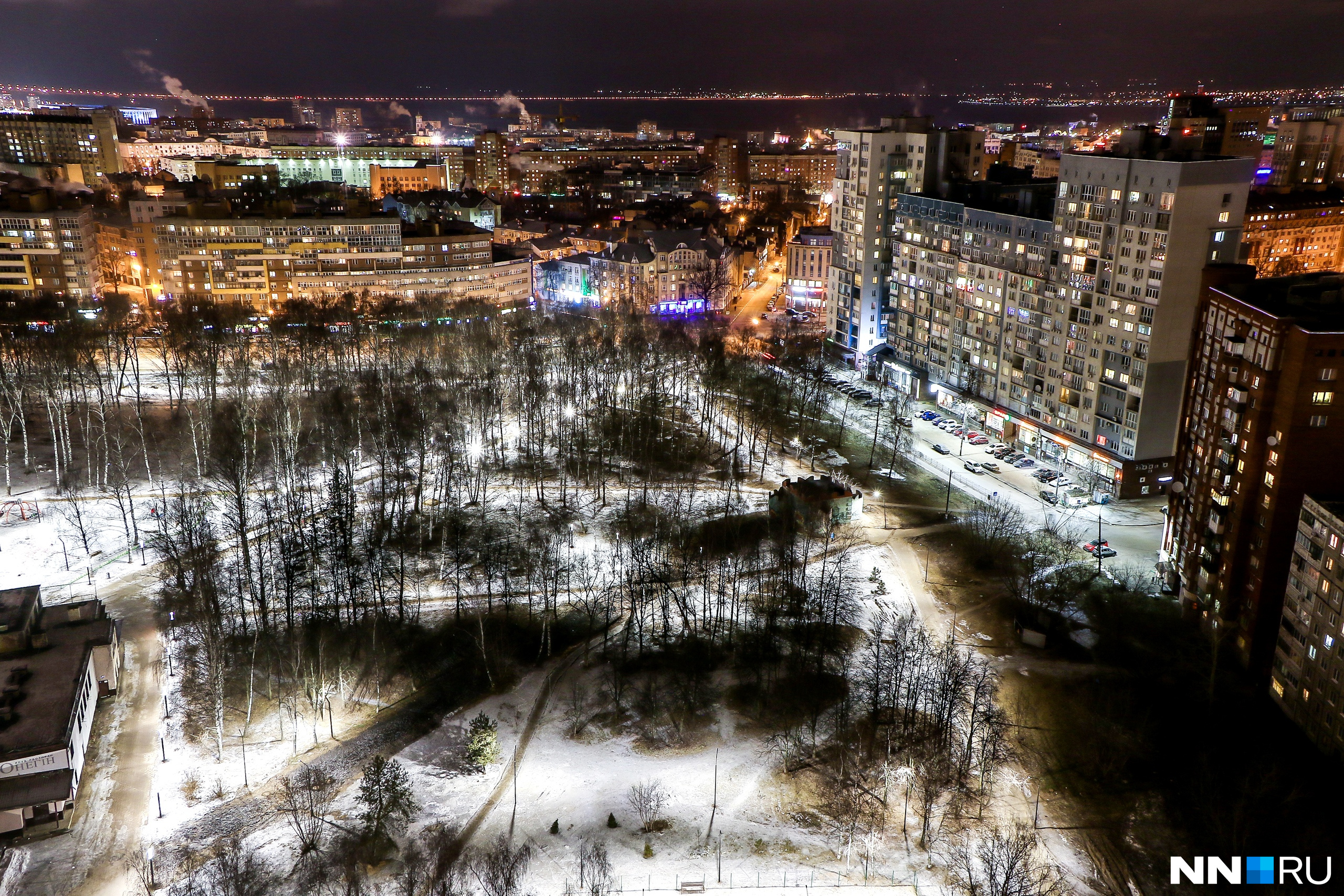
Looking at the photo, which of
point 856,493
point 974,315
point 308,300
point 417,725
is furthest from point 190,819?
point 308,300

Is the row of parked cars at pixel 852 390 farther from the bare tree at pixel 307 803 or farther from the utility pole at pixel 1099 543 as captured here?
the bare tree at pixel 307 803

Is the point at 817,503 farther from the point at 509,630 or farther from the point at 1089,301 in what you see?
the point at 1089,301

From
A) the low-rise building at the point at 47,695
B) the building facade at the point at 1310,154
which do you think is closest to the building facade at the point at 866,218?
the low-rise building at the point at 47,695

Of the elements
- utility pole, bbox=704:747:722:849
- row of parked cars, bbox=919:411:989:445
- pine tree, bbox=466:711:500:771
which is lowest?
utility pole, bbox=704:747:722:849

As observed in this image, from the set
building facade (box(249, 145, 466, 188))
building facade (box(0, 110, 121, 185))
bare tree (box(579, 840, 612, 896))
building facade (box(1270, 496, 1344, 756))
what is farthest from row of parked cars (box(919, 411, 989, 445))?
building facade (box(0, 110, 121, 185))

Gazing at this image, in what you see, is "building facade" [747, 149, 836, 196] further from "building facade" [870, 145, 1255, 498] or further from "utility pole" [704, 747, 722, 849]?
"utility pole" [704, 747, 722, 849]

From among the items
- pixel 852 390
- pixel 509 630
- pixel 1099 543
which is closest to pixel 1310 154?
pixel 852 390
